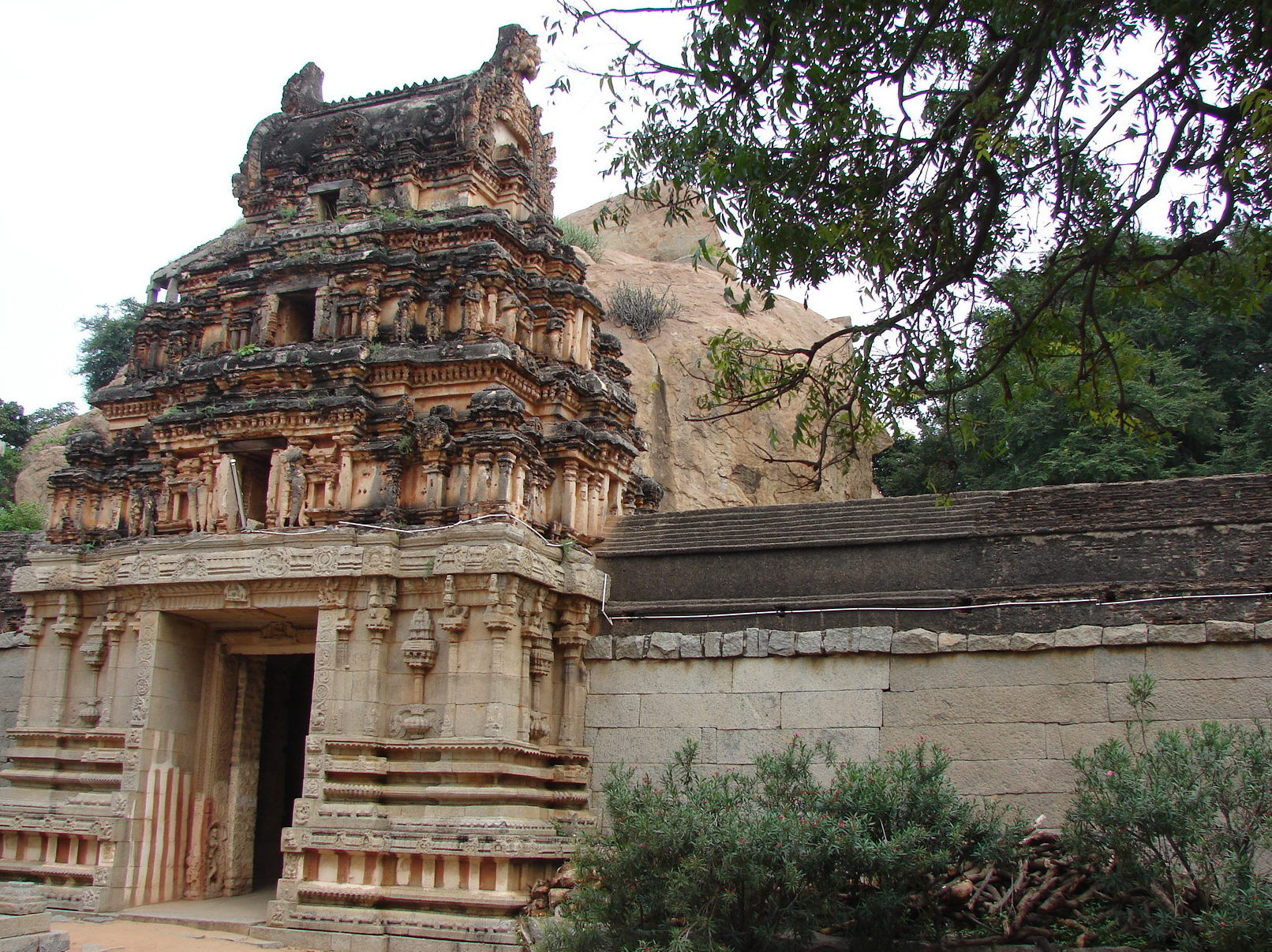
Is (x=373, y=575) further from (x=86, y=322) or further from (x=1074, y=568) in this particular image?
(x=86, y=322)

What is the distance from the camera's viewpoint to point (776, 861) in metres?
7.27

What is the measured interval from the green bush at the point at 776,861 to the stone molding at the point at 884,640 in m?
3.08

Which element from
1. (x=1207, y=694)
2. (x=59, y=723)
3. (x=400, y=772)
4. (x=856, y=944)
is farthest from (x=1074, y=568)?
(x=59, y=723)

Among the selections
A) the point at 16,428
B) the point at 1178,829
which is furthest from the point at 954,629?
the point at 16,428

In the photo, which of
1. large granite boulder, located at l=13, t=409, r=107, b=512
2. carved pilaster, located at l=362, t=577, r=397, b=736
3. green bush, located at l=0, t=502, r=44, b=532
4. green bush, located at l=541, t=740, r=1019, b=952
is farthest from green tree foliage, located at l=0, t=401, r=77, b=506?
green bush, located at l=541, t=740, r=1019, b=952

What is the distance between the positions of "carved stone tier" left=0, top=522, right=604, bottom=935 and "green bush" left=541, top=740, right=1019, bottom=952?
318 centimetres

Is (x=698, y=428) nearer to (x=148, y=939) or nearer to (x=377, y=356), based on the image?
(x=377, y=356)

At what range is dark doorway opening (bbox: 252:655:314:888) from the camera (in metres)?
14.0

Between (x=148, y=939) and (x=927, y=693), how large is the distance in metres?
7.91

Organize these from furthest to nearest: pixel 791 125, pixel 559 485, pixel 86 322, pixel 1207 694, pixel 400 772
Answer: pixel 86 322
pixel 559 485
pixel 400 772
pixel 1207 694
pixel 791 125

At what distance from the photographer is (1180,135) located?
625cm

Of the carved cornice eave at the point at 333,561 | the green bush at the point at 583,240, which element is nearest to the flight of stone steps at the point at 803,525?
the carved cornice eave at the point at 333,561

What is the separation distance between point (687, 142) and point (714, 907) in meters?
5.06

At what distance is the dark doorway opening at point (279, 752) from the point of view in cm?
1402
